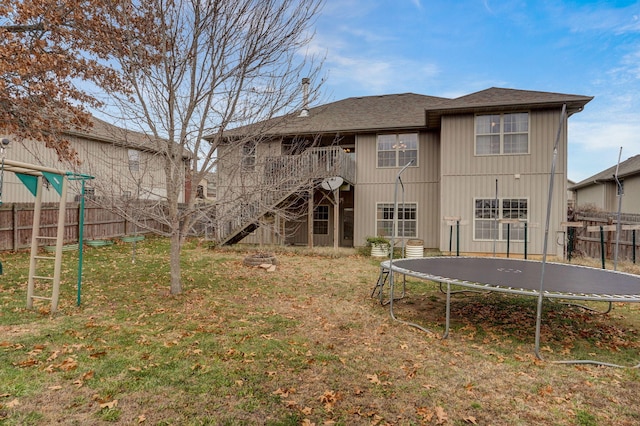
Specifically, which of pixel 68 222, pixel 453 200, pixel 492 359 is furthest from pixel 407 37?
pixel 68 222

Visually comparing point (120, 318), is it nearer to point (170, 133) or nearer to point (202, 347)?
point (202, 347)

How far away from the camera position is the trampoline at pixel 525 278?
13.8 ft

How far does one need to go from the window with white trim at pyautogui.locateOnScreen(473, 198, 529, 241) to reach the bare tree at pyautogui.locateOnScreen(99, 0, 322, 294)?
28.6ft

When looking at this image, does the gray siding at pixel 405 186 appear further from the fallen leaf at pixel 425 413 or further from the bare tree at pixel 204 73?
the fallen leaf at pixel 425 413

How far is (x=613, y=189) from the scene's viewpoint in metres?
21.2

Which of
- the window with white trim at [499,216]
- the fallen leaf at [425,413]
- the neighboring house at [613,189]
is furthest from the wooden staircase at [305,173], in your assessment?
the neighboring house at [613,189]

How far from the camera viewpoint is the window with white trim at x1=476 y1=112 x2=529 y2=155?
38.4 ft

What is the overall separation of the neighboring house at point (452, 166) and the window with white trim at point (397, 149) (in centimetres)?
4

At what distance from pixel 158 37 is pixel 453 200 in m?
10.3

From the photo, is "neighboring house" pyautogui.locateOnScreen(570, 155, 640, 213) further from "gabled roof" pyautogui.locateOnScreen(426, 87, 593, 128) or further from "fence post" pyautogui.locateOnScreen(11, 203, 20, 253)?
"fence post" pyautogui.locateOnScreen(11, 203, 20, 253)

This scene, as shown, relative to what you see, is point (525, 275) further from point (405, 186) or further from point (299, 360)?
point (405, 186)

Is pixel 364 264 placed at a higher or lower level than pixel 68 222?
lower

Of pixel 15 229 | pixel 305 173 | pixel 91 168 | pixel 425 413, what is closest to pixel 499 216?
pixel 305 173

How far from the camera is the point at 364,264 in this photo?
10531 mm
